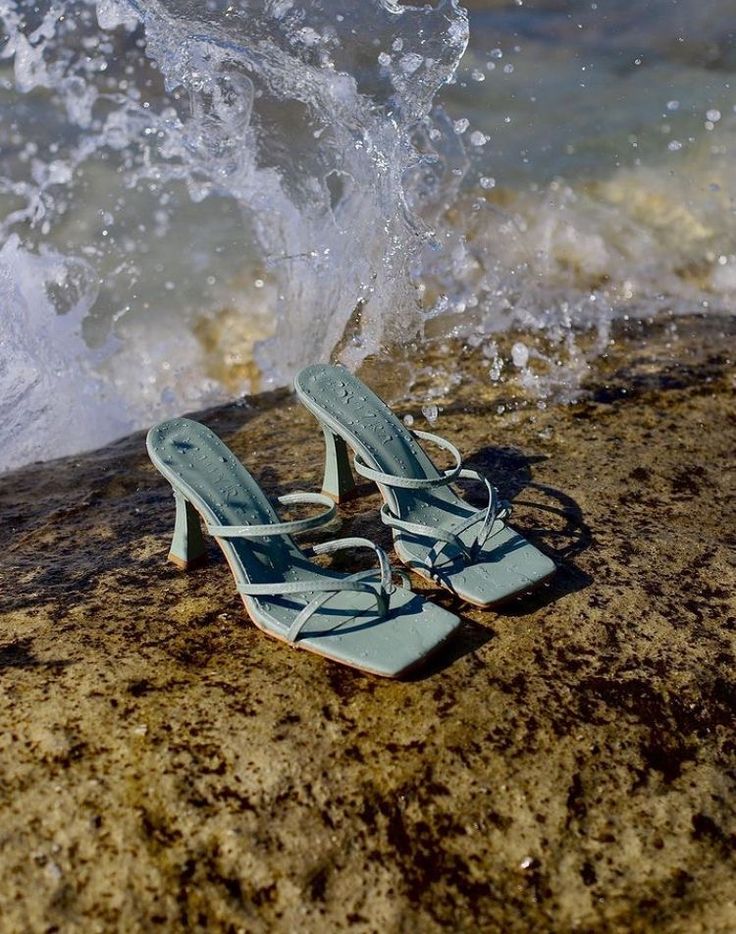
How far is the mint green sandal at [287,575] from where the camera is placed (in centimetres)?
219

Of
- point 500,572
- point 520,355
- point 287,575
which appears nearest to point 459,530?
point 500,572

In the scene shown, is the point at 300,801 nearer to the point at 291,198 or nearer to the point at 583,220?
the point at 291,198

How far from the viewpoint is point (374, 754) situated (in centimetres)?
197

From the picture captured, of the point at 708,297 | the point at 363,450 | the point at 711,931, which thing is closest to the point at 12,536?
the point at 363,450

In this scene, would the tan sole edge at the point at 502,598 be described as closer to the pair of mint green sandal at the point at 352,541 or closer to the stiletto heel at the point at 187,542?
the pair of mint green sandal at the point at 352,541

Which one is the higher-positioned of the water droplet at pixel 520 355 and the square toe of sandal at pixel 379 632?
the square toe of sandal at pixel 379 632

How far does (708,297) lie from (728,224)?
4.45ft

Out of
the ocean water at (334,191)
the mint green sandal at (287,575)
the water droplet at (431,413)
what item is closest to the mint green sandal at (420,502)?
the mint green sandal at (287,575)

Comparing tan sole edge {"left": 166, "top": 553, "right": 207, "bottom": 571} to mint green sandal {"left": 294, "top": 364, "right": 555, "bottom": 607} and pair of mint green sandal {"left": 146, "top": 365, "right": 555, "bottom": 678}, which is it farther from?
mint green sandal {"left": 294, "top": 364, "right": 555, "bottom": 607}

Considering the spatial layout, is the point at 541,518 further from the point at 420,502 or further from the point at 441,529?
the point at 441,529

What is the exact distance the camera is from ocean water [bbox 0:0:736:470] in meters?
4.69

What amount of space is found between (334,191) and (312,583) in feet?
11.0

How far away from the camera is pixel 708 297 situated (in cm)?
568

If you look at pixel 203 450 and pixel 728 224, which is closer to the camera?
pixel 203 450
